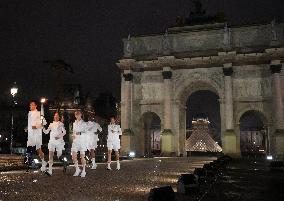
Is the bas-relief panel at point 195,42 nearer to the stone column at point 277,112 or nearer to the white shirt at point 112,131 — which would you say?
the stone column at point 277,112

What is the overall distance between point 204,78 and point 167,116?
5.55 meters

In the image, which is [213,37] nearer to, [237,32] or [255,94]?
[237,32]

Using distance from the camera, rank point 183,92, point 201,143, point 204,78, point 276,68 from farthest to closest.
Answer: point 201,143
point 183,92
point 204,78
point 276,68

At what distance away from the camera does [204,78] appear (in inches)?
1436

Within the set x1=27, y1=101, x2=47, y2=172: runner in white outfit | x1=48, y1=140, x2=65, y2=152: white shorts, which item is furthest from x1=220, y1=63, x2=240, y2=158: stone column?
x1=27, y1=101, x2=47, y2=172: runner in white outfit

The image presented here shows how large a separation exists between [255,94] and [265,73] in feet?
7.65

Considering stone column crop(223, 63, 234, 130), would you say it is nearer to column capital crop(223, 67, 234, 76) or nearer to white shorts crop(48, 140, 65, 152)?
column capital crop(223, 67, 234, 76)

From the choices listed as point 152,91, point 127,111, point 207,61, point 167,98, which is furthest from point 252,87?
point 127,111

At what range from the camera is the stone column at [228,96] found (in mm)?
35062

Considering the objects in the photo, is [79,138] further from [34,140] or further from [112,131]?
[112,131]

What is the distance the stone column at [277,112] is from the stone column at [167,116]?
10128 mm

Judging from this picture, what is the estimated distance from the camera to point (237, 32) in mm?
36031

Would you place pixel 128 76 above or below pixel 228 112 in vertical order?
above

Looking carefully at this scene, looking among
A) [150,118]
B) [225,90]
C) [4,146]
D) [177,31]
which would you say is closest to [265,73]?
[225,90]
